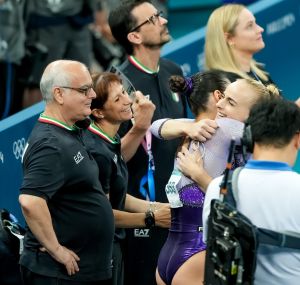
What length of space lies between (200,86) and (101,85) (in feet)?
2.57

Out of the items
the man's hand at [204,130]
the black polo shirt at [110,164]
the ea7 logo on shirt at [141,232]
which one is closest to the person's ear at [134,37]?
the black polo shirt at [110,164]

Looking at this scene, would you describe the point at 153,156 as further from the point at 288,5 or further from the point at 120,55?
the point at 120,55

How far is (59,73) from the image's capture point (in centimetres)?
663

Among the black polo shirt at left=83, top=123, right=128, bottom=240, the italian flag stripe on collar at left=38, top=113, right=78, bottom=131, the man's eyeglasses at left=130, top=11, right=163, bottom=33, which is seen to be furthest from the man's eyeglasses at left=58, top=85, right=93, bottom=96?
the man's eyeglasses at left=130, top=11, right=163, bottom=33

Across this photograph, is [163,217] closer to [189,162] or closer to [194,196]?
[194,196]

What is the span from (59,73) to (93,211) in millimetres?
807

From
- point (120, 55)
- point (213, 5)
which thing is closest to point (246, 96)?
point (120, 55)

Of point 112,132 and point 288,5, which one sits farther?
point 288,5

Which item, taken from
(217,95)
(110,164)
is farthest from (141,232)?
(217,95)

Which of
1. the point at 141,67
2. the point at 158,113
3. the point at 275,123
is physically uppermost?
the point at 141,67

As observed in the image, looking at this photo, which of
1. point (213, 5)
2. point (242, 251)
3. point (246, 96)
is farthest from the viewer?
point (213, 5)

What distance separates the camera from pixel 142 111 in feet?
24.1

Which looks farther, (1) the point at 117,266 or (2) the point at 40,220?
(1) the point at 117,266

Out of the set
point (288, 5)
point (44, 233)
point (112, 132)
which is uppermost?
point (288, 5)
